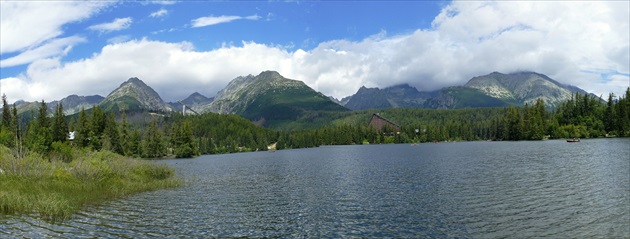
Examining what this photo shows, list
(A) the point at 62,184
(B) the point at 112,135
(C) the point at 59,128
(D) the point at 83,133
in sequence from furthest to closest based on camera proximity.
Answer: (B) the point at 112,135 < (D) the point at 83,133 < (C) the point at 59,128 < (A) the point at 62,184

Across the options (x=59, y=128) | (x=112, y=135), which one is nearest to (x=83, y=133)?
(x=59, y=128)

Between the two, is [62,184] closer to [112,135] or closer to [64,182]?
[64,182]

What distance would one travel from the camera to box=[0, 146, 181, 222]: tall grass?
36.2m

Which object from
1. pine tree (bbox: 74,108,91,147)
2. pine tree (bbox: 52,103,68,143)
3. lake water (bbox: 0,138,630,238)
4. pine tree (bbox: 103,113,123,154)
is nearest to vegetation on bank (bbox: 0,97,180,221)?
lake water (bbox: 0,138,630,238)

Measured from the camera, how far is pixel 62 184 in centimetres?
4784

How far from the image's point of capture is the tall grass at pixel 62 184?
3625 cm

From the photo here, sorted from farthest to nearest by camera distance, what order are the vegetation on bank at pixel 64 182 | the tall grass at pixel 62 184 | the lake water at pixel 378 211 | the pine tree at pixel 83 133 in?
the pine tree at pixel 83 133, the vegetation on bank at pixel 64 182, the tall grass at pixel 62 184, the lake water at pixel 378 211

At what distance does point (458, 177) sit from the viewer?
66375mm

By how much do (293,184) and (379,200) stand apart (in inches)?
905

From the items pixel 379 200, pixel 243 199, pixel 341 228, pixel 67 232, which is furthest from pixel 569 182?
pixel 67 232

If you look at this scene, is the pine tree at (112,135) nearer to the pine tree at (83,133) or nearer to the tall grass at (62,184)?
the pine tree at (83,133)

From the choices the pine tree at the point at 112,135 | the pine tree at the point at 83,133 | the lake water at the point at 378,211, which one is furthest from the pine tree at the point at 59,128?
the lake water at the point at 378,211

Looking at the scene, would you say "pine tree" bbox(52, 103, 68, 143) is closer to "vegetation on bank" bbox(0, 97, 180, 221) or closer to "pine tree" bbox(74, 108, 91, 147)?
"pine tree" bbox(74, 108, 91, 147)

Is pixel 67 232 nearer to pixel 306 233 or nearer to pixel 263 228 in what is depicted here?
pixel 263 228
